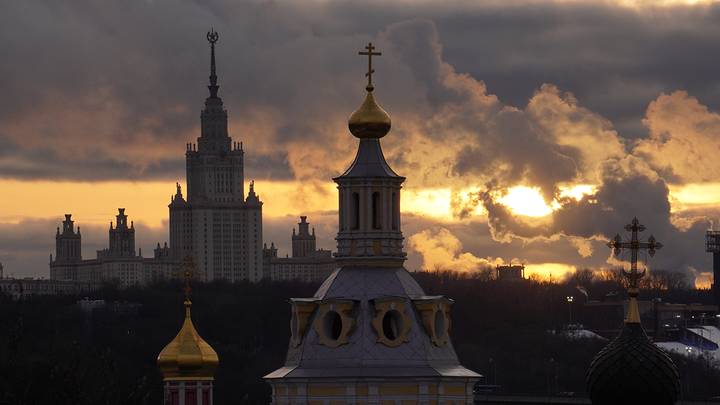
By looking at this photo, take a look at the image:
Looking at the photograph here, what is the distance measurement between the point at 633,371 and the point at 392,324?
1043 cm

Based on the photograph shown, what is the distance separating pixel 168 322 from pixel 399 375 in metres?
118

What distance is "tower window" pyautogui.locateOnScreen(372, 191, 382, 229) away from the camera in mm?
69125

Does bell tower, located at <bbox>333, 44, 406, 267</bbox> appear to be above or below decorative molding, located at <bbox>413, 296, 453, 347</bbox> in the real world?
above

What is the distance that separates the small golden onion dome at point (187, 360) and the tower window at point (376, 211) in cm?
922

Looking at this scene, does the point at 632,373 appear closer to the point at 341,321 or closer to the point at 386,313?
the point at 386,313

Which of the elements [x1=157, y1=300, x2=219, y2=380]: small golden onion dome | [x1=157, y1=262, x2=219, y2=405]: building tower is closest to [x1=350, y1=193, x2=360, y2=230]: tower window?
[x1=157, y1=262, x2=219, y2=405]: building tower

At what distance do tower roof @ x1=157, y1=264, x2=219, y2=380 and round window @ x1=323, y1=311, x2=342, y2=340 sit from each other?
10.6 meters

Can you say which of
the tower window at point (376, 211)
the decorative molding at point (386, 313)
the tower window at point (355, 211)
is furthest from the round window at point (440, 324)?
the tower window at point (355, 211)

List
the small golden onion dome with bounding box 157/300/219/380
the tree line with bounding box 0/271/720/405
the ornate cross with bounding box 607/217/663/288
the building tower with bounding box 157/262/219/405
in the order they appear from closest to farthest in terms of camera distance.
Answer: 1. the ornate cross with bounding box 607/217/663/288
2. the building tower with bounding box 157/262/219/405
3. the small golden onion dome with bounding box 157/300/219/380
4. the tree line with bounding box 0/271/720/405

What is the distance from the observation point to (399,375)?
66.7 m

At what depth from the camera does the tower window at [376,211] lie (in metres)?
69.1

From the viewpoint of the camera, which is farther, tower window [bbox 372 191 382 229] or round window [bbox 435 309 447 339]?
tower window [bbox 372 191 382 229]

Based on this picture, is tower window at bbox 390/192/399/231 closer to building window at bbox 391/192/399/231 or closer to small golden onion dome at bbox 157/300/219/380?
building window at bbox 391/192/399/231

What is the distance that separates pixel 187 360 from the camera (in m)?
77.6
